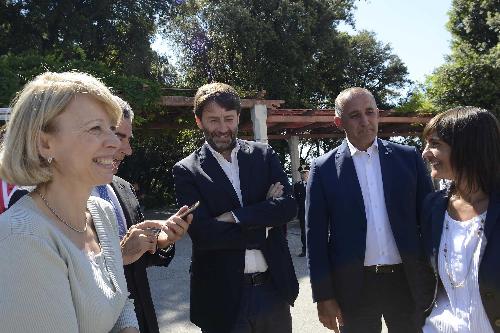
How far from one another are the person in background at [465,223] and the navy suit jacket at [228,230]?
2.64 ft

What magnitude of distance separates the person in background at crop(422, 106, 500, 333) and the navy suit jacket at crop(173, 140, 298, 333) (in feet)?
2.64

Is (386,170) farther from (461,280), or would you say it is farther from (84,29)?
(84,29)

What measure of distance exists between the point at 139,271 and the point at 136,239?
0.25 metres

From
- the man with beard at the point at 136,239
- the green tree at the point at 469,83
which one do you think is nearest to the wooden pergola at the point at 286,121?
the green tree at the point at 469,83

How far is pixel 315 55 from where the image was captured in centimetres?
2270

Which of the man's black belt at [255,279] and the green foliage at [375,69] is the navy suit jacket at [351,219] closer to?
the man's black belt at [255,279]

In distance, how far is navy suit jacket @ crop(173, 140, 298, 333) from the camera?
2.46 metres

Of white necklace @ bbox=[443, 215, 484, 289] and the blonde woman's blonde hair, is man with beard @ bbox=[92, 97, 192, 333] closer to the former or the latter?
the blonde woman's blonde hair

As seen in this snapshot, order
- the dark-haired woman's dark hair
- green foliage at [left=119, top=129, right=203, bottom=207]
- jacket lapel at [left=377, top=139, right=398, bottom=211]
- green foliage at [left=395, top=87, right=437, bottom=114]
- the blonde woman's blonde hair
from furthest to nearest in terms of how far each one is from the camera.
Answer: green foliage at [left=119, top=129, right=203, bottom=207], green foliage at [left=395, top=87, right=437, bottom=114], jacket lapel at [left=377, top=139, right=398, bottom=211], the dark-haired woman's dark hair, the blonde woman's blonde hair

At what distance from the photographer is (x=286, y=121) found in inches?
476

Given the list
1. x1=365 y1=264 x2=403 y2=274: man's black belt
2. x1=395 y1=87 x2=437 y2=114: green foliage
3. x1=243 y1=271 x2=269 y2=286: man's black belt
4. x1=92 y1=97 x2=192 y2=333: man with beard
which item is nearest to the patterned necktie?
x1=92 y1=97 x2=192 y2=333: man with beard

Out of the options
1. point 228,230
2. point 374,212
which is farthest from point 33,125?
point 374,212

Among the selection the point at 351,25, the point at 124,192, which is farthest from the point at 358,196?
the point at 351,25

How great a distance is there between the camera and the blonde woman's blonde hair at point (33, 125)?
4.83 ft
